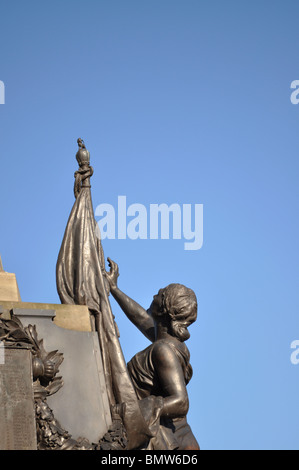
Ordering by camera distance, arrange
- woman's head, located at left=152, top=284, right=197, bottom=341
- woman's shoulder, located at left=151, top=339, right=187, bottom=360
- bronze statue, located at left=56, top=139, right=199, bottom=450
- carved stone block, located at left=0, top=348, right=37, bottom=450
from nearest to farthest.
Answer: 1. carved stone block, located at left=0, top=348, right=37, bottom=450
2. bronze statue, located at left=56, top=139, right=199, bottom=450
3. woman's shoulder, located at left=151, top=339, right=187, bottom=360
4. woman's head, located at left=152, top=284, right=197, bottom=341

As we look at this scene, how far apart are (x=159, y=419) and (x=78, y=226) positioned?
9.71 ft

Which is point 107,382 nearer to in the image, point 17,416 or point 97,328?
point 97,328

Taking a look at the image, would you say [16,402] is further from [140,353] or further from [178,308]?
[178,308]

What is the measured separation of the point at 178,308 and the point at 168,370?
99 cm

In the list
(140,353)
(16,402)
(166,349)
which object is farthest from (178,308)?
(16,402)

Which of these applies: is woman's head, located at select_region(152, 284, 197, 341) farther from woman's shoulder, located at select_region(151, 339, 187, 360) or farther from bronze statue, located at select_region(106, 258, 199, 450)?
woman's shoulder, located at select_region(151, 339, 187, 360)

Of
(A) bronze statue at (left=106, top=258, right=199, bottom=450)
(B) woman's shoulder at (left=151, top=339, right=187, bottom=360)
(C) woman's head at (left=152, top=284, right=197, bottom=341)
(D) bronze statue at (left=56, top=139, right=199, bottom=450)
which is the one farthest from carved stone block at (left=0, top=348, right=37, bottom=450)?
(C) woman's head at (left=152, top=284, right=197, bottom=341)

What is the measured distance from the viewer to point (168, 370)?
Result: 558 inches

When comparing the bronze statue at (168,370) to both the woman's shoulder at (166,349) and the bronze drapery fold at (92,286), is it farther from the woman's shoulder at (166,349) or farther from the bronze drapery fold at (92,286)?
the bronze drapery fold at (92,286)

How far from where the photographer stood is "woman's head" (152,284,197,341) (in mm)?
14727

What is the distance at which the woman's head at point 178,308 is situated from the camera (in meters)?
14.7

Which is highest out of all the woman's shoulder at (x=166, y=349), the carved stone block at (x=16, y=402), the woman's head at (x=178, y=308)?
the woman's head at (x=178, y=308)

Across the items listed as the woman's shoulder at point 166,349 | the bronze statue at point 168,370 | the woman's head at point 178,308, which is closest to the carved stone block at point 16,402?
the bronze statue at point 168,370
